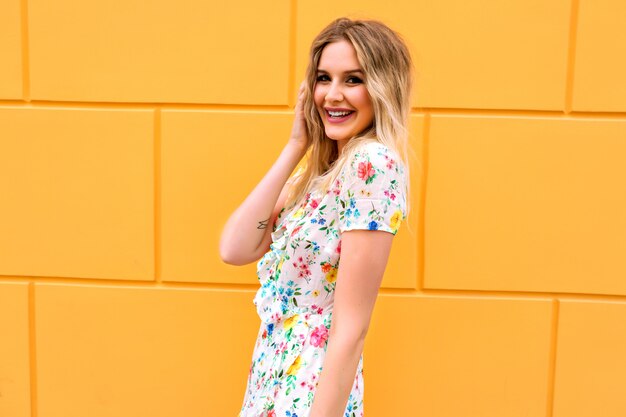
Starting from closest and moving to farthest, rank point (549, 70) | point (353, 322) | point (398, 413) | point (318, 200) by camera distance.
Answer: point (353, 322)
point (318, 200)
point (549, 70)
point (398, 413)

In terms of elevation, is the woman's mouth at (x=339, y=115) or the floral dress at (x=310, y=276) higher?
the woman's mouth at (x=339, y=115)

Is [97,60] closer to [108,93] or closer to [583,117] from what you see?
[108,93]

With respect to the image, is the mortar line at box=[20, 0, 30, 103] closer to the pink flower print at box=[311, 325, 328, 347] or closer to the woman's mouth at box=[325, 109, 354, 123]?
the woman's mouth at box=[325, 109, 354, 123]

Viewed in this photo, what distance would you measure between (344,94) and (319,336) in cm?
64

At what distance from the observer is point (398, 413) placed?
8.70 feet

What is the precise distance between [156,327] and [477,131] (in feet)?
5.04

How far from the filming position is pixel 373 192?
5.02 feet

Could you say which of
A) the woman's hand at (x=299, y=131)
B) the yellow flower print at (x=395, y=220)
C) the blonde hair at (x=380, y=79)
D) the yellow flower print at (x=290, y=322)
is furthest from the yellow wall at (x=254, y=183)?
the yellow flower print at (x=395, y=220)

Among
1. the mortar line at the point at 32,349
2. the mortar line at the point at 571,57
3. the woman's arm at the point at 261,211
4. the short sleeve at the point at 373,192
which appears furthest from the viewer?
the mortar line at the point at 32,349

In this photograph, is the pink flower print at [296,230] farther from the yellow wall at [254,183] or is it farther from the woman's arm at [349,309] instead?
the yellow wall at [254,183]

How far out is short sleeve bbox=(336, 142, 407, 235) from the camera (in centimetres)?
152

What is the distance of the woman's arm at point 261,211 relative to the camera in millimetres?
1851

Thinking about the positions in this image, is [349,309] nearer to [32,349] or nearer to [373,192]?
[373,192]

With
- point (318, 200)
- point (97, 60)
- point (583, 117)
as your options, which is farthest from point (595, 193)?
point (97, 60)
